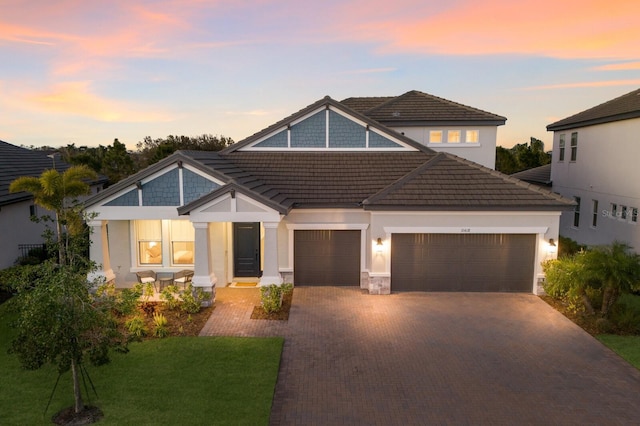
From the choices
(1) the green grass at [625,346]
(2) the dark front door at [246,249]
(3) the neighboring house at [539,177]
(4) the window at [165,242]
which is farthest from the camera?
(3) the neighboring house at [539,177]

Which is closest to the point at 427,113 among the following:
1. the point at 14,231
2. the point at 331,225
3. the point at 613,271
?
the point at 331,225

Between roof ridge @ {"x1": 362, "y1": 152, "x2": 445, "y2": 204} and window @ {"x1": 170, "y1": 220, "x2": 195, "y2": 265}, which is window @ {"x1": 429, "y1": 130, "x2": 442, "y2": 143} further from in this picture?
window @ {"x1": 170, "y1": 220, "x2": 195, "y2": 265}

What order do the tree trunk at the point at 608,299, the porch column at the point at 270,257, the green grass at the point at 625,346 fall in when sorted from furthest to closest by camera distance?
1. the porch column at the point at 270,257
2. the tree trunk at the point at 608,299
3. the green grass at the point at 625,346

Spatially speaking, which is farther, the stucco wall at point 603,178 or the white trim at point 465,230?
the stucco wall at point 603,178

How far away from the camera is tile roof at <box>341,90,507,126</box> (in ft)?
71.6

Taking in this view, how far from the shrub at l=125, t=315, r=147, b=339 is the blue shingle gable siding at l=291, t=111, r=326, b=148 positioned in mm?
10155

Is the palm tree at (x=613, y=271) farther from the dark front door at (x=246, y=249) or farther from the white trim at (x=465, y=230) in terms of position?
the dark front door at (x=246, y=249)

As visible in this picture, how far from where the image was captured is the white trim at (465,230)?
50.1 feet

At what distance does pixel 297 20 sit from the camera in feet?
68.6

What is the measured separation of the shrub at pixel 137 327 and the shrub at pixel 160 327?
317 mm

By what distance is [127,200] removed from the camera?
573 inches

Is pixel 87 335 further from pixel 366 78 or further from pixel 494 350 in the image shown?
pixel 366 78

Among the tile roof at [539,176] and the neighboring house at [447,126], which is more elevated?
the neighboring house at [447,126]

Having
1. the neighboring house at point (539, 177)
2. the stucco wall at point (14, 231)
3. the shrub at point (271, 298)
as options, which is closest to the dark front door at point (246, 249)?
the shrub at point (271, 298)
